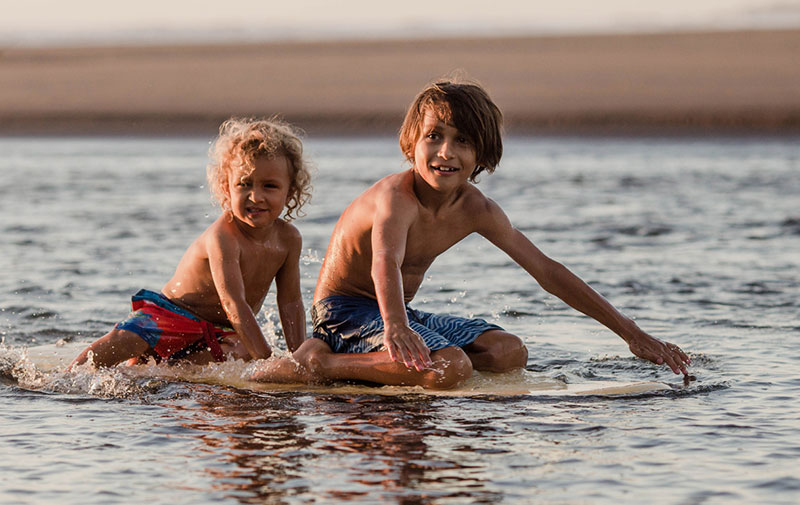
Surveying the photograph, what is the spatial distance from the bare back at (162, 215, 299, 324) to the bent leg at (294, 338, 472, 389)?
0.53 m

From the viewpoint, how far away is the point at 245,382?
5828 millimetres

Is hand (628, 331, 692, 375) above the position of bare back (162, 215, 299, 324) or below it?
below

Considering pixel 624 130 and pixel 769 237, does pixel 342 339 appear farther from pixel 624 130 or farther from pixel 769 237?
pixel 624 130

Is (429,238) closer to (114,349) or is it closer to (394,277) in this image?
(394,277)

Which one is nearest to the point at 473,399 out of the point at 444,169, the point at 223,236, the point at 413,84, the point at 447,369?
the point at 447,369

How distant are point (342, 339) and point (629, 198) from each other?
9.40 metres

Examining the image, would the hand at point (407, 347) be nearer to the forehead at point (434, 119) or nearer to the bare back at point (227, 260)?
the forehead at point (434, 119)

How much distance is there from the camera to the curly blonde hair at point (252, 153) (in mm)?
6000

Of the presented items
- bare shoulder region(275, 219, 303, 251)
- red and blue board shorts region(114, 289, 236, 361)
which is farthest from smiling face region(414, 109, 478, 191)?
red and blue board shorts region(114, 289, 236, 361)

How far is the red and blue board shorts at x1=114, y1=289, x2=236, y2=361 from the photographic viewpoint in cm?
621

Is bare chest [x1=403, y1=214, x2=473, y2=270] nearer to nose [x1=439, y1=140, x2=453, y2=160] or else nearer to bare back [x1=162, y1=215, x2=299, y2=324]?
nose [x1=439, y1=140, x2=453, y2=160]

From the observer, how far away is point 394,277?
5352mm

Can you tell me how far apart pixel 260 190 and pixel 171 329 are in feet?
2.92

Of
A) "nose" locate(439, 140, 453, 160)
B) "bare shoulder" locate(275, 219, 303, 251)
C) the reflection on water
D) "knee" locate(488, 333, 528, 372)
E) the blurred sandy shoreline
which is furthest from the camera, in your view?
the blurred sandy shoreline
